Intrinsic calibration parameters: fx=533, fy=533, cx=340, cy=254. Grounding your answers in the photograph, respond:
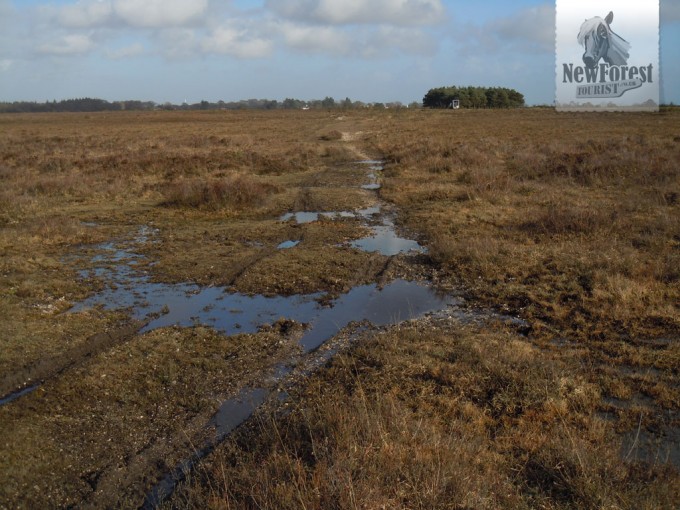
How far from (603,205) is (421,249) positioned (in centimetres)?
625

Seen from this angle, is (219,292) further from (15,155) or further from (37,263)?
(15,155)

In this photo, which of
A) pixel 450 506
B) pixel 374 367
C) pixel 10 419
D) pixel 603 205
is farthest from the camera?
pixel 603 205

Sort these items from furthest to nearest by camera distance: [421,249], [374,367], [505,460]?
[421,249] < [374,367] < [505,460]

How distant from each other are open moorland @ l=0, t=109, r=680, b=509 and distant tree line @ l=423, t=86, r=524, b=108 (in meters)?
97.7

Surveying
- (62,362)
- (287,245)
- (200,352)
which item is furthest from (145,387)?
(287,245)

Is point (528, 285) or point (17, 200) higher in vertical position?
point (17, 200)

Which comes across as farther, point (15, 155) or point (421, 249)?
point (15, 155)

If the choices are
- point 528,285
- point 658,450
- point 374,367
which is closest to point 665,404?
point 658,450

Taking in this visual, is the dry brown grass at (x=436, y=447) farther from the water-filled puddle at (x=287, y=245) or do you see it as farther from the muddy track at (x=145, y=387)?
the water-filled puddle at (x=287, y=245)

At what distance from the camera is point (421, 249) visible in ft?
42.1

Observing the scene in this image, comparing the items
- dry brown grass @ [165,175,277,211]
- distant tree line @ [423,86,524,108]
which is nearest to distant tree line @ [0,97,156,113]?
distant tree line @ [423,86,524,108]

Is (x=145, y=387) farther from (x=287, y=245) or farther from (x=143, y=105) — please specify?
(x=143, y=105)

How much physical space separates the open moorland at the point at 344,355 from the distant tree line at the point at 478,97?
97.7m

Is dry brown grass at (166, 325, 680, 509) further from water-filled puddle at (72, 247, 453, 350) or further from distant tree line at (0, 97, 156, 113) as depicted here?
distant tree line at (0, 97, 156, 113)
